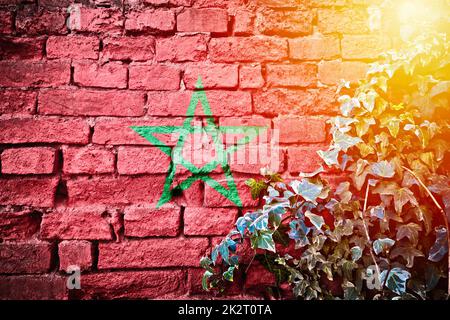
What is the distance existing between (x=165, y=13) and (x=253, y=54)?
343 mm

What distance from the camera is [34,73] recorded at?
3.15ft

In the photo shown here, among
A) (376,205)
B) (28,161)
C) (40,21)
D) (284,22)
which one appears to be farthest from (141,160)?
(376,205)

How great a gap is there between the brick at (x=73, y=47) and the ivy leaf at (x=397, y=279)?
3.88 ft

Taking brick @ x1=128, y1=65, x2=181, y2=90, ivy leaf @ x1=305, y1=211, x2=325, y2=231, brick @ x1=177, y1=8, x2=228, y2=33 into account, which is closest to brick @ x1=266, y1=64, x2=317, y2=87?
brick @ x1=177, y1=8, x2=228, y2=33

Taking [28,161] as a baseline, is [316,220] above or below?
below

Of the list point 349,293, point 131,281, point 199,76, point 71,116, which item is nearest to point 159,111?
point 199,76

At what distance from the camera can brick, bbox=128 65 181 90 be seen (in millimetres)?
979

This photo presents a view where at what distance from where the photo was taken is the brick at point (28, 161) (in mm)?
930

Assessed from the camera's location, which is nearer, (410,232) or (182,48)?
(410,232)

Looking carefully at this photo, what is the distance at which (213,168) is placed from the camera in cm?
97

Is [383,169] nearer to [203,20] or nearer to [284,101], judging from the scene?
[284,101]

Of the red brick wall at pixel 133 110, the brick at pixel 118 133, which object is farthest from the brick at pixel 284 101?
the brick at pixel 118 133

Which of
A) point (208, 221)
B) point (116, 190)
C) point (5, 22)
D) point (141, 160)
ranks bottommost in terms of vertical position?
point (208, 221)

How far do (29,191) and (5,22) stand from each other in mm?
584
